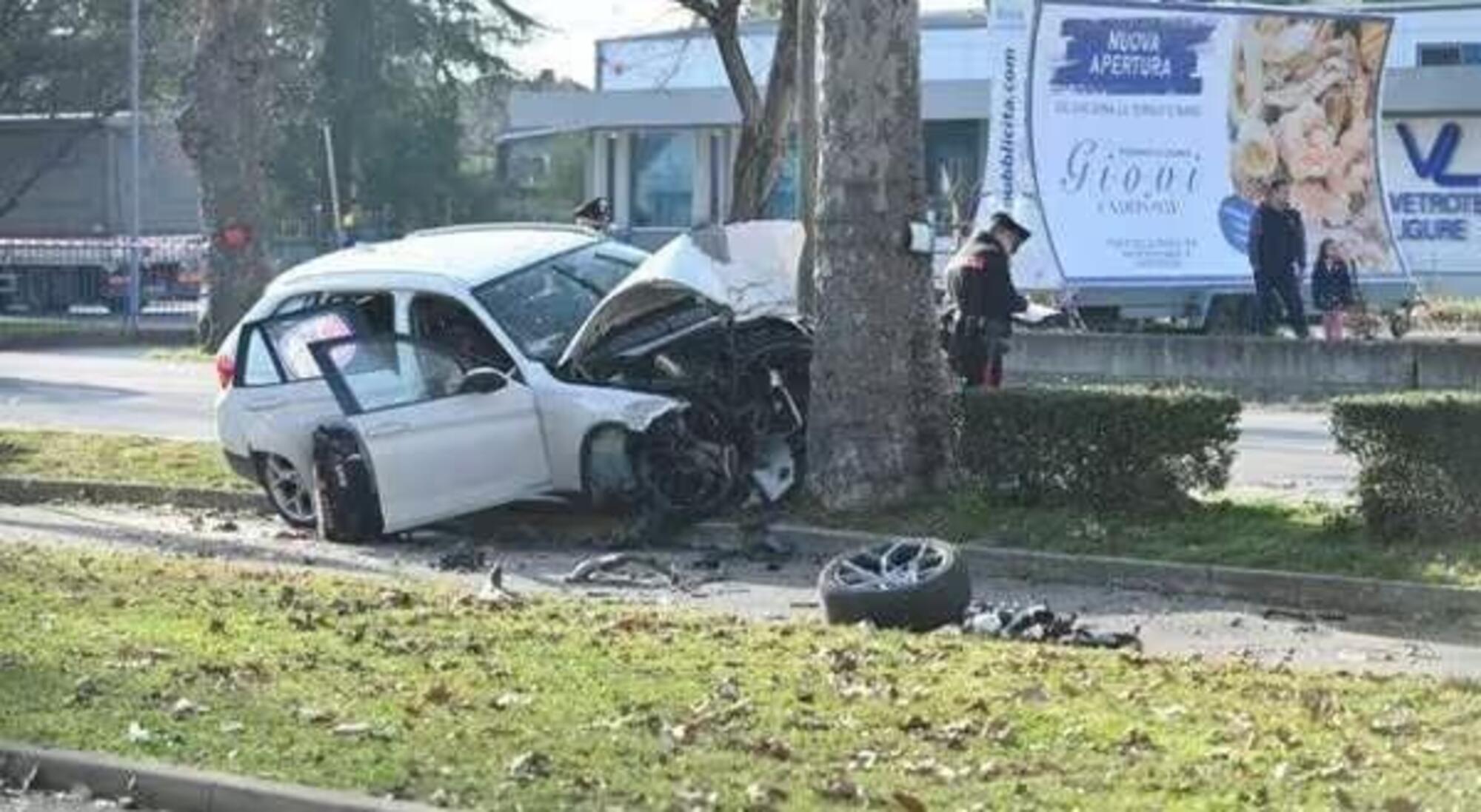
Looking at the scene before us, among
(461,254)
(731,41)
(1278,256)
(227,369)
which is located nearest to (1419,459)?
(461,254)

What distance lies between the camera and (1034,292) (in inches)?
1048

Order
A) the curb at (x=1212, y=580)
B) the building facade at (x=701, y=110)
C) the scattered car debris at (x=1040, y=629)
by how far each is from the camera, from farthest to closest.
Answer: the building facade at (x=701, y=110)
the curb at (x=1212, y=580)
the scattered car debris at (x=1040, y=629)

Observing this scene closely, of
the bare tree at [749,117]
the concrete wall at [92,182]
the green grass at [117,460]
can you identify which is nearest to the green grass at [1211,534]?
the green grass at [117,460]

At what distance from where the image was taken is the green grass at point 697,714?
6809 millimetres

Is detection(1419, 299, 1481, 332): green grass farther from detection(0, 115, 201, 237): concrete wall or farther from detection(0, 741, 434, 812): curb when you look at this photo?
detection(0, 115, 201, 237): concrete wall

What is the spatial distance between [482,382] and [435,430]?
1.42 feet

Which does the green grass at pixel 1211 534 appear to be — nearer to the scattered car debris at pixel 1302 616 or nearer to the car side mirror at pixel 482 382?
the scattered car debris at pixel 1302 616

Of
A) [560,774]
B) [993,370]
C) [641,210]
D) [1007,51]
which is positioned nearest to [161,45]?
[641,210]

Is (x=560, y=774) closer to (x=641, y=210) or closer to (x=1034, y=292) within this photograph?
(x=1034, y=292)

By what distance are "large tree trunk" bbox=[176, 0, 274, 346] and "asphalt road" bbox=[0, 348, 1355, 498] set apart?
48.6 inches

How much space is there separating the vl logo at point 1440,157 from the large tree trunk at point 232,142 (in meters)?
21.6

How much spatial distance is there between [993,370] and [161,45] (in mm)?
40454

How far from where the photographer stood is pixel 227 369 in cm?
1491

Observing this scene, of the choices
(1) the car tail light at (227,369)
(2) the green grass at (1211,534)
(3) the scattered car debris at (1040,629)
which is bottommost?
(3) the scattered car debris at (1040,629)
